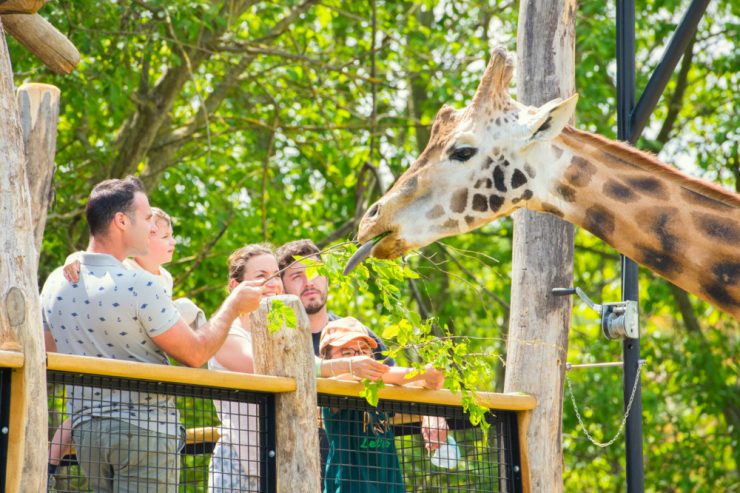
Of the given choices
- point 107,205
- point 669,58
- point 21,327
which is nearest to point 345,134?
point 669,58

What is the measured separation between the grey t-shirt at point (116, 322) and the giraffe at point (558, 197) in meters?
0.92

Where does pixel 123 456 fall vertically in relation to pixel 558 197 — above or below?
below

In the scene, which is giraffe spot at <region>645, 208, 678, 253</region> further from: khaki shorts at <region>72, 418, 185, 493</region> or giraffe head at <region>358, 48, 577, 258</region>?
khaki shorts at <region>72, 418, 185, 493</region>

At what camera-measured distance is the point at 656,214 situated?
502 cm

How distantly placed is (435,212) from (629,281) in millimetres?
1480

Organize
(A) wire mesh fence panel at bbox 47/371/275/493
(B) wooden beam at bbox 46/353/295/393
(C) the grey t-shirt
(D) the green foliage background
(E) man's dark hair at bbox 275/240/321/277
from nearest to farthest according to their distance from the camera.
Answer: (B) wooden beam at bbox 46/353/295/393, (A) wire mesh fence panel at bbox 47/371/275/493, (C) the grey t-shirt, (E) man's dark hair at bbox 275/240/321/277, (D) the green foliage background

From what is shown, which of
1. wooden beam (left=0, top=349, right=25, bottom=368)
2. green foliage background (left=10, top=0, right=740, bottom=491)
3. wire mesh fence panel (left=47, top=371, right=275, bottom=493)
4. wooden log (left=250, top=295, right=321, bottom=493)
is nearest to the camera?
wooden beam (left=0, top=349, right=25, bottom=368)

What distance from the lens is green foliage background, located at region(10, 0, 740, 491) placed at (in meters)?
10.0

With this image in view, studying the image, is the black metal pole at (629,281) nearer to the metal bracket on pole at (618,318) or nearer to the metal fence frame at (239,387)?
the metal bracket on pole at (618,318)

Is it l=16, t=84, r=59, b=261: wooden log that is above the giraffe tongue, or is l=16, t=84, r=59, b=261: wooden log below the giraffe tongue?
above

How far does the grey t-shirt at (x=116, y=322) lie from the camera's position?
14.9ft

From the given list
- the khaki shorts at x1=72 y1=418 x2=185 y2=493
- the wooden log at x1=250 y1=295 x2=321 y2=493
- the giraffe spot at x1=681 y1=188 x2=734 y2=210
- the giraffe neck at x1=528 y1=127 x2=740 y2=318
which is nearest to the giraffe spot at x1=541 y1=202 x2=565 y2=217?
the giraffe neck at x1=528 y1=127 x2=740 y2=318

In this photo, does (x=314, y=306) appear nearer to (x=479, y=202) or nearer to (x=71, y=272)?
(x=479, y=202)

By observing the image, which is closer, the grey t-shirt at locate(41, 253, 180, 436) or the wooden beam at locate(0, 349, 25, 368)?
the wooden beam at locate(0, 349, 25, 368)
